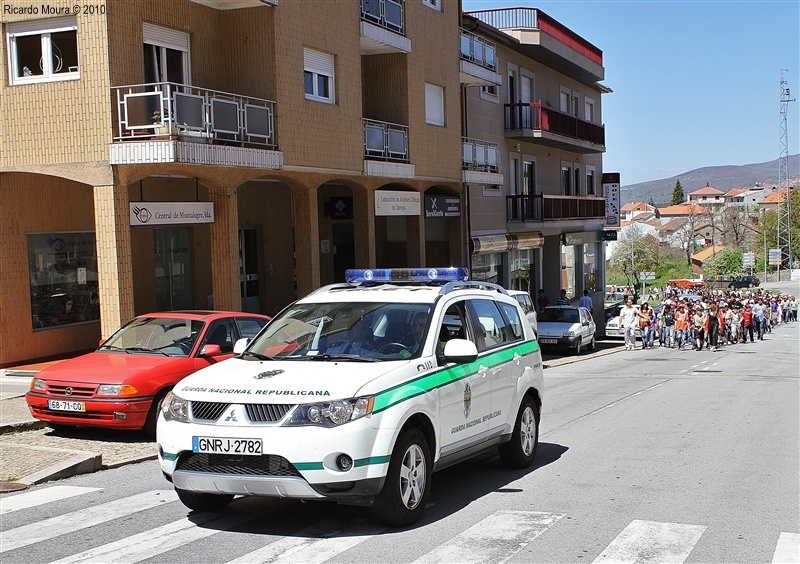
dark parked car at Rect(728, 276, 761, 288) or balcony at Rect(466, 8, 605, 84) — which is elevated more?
balcony at Rect(466, 8, 605, 84)

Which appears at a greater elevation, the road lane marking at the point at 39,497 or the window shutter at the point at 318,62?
the window shutter at the point at 318,62

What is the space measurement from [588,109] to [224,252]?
3376 centimetres

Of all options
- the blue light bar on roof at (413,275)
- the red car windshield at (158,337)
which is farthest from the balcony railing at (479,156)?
the blue light bar on roof at (413,275)

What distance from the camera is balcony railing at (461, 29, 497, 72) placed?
30.0 meters

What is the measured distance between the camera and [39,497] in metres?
8.62

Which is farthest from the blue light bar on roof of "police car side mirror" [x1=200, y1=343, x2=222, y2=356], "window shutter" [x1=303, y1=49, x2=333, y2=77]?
"window shutter" [x1=303, y1=49, x2=333, y2=77]

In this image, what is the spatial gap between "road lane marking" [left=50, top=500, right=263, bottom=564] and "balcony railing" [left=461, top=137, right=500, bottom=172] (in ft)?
75.2

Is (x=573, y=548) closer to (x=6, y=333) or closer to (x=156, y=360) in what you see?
(x=156, y=360)

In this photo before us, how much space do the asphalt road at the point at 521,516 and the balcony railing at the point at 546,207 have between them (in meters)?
23.9

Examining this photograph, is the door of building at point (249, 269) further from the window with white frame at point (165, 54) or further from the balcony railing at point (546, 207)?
the balcony railing at point (546, 207)

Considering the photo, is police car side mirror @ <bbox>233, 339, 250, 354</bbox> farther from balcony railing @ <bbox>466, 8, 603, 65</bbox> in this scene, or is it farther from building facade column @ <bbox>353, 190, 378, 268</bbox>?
balcony railing @ <bbox>466, 8, 603, 65</bbox>

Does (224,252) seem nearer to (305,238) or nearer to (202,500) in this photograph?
(305,238)

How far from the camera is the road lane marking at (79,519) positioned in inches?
280

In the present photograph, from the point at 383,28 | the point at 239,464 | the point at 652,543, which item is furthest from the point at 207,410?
the point at 383,28
